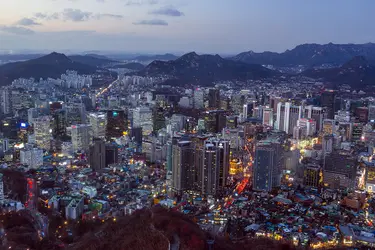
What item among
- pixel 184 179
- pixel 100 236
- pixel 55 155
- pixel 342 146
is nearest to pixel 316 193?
pixel 184 179

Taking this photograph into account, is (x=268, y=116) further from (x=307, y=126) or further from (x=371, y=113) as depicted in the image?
(x=371, y=113)

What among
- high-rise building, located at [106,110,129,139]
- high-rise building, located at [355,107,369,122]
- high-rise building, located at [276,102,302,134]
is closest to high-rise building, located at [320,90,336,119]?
high-rise building, located at [355,107,369,122]

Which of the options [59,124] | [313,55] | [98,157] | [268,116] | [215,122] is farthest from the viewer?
[313,55]

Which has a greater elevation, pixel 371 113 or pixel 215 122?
pixel 371 113

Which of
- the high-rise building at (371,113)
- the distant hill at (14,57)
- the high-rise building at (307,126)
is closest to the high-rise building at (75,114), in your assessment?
the distant hill at (14,57)

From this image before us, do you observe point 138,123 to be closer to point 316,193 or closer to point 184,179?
point 184,179

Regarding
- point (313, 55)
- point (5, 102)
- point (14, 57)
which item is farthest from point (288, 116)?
point (313, 55)
